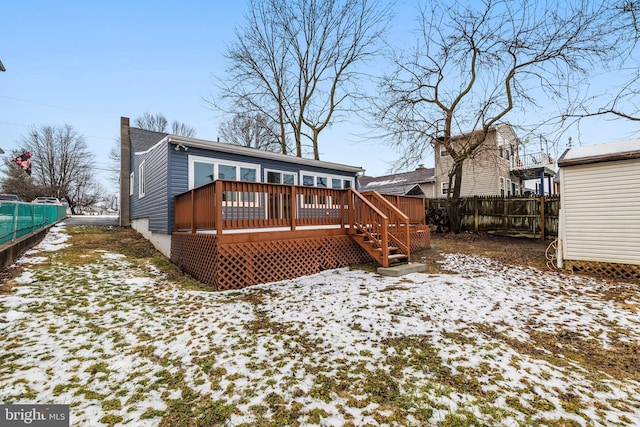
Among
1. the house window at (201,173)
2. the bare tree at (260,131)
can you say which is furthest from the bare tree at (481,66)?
the house window at (201,173)

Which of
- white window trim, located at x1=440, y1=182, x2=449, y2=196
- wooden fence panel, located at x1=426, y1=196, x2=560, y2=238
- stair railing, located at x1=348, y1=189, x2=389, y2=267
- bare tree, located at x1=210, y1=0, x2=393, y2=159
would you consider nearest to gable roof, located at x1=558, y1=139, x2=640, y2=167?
stair railing, located at x1=348, y1=189, x2=389, y2=267

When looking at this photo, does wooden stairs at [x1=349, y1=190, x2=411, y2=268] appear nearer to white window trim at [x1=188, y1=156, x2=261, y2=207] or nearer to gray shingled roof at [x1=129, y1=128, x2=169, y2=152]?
white window trim at [x1=188, y1=156, x2=261, y2=207]

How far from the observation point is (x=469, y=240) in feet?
40.3

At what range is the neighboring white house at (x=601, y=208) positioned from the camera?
5.94 meters

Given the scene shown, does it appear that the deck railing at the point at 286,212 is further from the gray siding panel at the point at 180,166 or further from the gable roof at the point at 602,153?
the gable roof at the point at 602,153

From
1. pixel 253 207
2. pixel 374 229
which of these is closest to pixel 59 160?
pixel 253 207

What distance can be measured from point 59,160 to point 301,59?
116 ft

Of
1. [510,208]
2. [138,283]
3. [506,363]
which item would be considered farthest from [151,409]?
[510,208]

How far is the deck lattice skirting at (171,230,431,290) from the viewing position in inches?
206

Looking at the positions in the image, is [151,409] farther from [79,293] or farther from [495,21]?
[495,21]

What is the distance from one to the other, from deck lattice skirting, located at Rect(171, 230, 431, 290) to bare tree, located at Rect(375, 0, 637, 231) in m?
8.94

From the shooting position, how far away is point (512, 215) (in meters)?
12.6

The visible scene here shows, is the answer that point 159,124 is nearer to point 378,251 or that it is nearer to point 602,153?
point 378,251

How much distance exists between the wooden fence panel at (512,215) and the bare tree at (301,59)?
9.44 m
